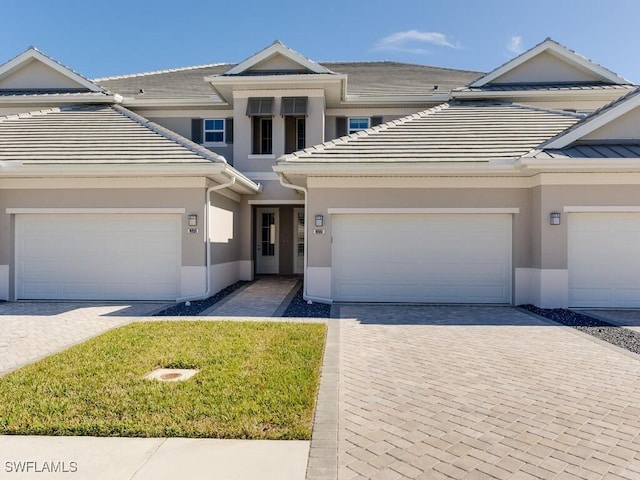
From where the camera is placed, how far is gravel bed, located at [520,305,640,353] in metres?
7.37

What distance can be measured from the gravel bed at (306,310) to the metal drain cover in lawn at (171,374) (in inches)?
164

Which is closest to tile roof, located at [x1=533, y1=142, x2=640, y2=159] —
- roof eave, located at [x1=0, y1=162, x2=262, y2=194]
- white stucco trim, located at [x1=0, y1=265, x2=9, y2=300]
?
roof eave, located at [x1=0, y1=162, x2=262, y2=194]

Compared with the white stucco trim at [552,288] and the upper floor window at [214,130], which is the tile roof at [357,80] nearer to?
the upper floor window at [214,130]

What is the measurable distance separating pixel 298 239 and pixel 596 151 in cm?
1135

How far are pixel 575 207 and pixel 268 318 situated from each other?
8.10m

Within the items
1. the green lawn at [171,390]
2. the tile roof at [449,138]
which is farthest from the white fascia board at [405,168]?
the green lawn at [171,390]

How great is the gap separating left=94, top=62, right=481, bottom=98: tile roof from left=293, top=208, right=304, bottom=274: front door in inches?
222

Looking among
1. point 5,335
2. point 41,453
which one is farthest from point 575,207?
point 5,335

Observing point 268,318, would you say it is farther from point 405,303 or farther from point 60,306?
point 60,306

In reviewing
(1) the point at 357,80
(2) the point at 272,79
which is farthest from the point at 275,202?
(1) the point at 357,80

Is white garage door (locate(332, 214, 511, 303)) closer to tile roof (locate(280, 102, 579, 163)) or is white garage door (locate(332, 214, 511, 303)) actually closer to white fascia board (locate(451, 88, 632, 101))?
tile roof (locate(280, 102, 579, 163))

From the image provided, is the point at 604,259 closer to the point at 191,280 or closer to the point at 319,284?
the point at 319,284

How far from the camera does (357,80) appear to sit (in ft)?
63.5

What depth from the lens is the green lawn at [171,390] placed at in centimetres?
402
